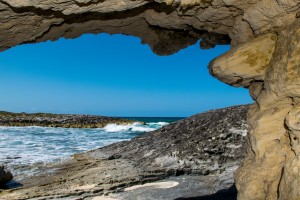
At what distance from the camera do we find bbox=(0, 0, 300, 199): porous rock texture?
5434 mm

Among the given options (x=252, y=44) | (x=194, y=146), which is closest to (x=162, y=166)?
(x=194, y=146)

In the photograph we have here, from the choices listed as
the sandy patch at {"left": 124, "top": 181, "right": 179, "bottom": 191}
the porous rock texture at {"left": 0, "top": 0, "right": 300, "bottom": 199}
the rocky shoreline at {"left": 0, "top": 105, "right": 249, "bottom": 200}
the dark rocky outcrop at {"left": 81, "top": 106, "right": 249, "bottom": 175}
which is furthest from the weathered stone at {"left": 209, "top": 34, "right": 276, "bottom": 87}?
the dark rocky outcrop at {"left": 81, "top": 106, "right": 249, "bottom": 175}

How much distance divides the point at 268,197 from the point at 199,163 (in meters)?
12.6

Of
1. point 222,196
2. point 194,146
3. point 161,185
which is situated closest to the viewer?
point 222,196

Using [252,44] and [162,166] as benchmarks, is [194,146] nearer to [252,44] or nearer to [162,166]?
[162,166]

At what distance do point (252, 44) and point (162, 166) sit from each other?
12988 millimetres

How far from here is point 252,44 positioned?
6.39 meters

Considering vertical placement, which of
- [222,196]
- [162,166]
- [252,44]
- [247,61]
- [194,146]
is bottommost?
[222,196]

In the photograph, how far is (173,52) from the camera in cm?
977

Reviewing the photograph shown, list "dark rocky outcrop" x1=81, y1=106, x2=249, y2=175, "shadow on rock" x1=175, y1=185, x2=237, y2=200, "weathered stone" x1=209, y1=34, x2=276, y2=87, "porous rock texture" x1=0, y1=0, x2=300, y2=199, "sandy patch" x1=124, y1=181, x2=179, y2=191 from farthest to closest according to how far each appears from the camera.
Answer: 1. "dark rocky outcrop" x1=81, y1=106, x2=249, y2=175
2. "sandy patch" x1=124, y1=181, x2=179, y2=191
3. "shadow on rock" x1=175, y1=185, x2=237, y2=200
4. "weathered stone" x1=209, y1=34, x2=276, y2=87
5. "porous rock texture" x1=0, y1=0, x2=300, y2=199

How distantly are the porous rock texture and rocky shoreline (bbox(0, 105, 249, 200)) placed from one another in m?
7.07

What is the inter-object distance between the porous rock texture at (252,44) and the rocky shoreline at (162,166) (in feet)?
23.2

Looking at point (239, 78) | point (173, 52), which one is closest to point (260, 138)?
point (239, 78)

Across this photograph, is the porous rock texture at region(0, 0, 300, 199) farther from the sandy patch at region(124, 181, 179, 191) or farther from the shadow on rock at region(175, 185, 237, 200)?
the sandy patch at region(124, 181, 179, 191)
